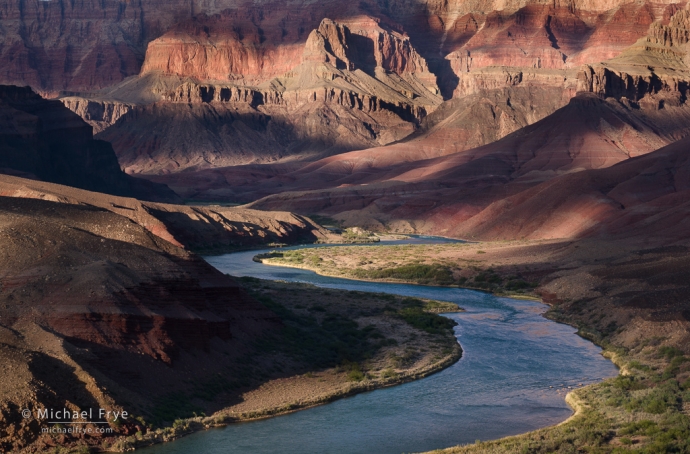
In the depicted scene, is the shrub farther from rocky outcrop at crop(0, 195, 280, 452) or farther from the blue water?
rocky outcrop at crop(0, 195, 280, 452)

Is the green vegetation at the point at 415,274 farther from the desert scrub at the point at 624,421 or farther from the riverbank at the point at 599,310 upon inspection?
the desert scrub at the point at 624,421

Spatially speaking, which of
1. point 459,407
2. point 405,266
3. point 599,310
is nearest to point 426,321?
point 599,310

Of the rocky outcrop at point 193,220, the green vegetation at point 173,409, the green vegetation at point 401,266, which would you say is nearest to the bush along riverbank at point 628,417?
the green vegetation at point 173,409

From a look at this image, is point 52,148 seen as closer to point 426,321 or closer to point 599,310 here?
point 426,321

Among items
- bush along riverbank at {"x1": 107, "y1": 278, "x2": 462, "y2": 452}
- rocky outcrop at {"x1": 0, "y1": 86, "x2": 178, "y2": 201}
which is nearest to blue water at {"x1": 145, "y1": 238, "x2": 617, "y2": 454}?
bush along riverbank at {"x1": 107, "y1": 278, "x2": 462, "y2": 452}

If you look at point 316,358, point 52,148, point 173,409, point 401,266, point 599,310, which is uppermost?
point 173,409

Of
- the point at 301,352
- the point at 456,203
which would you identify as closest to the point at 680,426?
the point at 301,352
